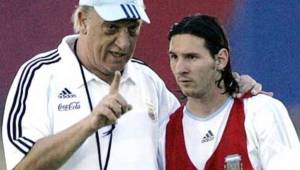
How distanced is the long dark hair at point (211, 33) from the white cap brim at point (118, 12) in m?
0.14

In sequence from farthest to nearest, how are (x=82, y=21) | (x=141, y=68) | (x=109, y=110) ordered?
(x=141, y=68), (x=82, y=21), (x=109, y=110)

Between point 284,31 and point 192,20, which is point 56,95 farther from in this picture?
point 284,31

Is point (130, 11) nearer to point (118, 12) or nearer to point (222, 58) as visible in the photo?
point (118, 12)

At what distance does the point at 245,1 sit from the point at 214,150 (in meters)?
1.36

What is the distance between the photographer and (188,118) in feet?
9.62

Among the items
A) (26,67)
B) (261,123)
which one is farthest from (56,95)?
(261,123)

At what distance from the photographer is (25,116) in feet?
9.00

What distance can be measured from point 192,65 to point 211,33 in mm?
111

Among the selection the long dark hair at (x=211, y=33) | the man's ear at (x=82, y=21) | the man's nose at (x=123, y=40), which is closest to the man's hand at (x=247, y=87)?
the long dark hair at (x=211, y=33)

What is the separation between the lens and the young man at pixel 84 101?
8.87 feet

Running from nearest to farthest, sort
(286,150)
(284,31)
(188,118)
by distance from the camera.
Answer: (286,150) → (188,118) → (284,31)

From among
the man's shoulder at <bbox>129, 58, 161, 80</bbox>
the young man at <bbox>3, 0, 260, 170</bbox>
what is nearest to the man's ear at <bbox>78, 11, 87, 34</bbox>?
the young man at <bbox>3, 0, 260, 170</bbox>

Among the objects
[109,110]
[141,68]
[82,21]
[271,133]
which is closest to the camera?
[109,110]

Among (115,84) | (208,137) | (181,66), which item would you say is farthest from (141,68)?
(115,84)
